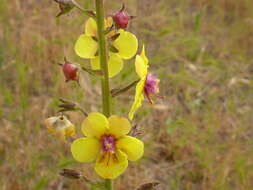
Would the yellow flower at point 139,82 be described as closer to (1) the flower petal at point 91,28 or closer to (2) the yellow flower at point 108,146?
(2) the yellow flower at point 108,146

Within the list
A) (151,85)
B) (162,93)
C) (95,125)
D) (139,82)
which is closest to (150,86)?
(151,85)

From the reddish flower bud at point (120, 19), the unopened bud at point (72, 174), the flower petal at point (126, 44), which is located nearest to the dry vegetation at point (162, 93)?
the unopened bud at point (72, 174)

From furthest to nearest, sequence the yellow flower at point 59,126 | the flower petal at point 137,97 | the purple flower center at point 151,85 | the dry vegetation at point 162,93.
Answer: the dry vegetation at point 162,93
the yellow flower at point 59,126
the purple flower center at point 151,85
the flower petal at point 137,97

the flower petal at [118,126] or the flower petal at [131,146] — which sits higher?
the flower petal at [118,126]

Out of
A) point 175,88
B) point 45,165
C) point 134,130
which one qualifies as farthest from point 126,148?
point 175,88

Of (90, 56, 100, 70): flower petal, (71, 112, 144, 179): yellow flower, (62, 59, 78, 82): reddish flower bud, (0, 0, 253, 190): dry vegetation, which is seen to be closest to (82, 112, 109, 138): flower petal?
(71, 112, 144, 179): yellow flower

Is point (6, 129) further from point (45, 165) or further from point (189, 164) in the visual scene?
point (189, 164)

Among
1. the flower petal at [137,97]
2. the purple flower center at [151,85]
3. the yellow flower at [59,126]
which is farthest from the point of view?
the yellow flower at [59,126]
